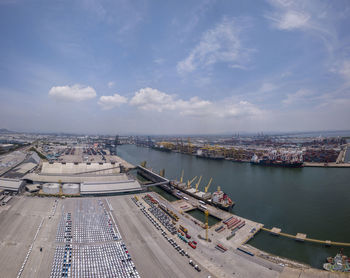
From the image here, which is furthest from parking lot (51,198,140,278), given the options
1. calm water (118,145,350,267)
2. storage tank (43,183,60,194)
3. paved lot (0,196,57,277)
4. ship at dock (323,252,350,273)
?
ship at dock (323,252,350,273)

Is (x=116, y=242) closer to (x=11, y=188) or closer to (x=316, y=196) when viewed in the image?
(x=11, y=188)

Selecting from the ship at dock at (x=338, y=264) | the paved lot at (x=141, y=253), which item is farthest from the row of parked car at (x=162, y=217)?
the ship at dock at (x=338, y=264)

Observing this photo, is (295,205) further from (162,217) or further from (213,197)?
(162,217)

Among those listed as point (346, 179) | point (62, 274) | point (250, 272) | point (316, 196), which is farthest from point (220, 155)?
point (62, 274)

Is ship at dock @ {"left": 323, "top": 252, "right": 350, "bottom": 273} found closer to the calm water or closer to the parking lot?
the calm water

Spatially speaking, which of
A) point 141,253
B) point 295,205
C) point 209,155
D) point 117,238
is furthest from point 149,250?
point 209,155

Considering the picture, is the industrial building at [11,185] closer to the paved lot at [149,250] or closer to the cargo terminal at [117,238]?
the cargo terminal at [117,238]
